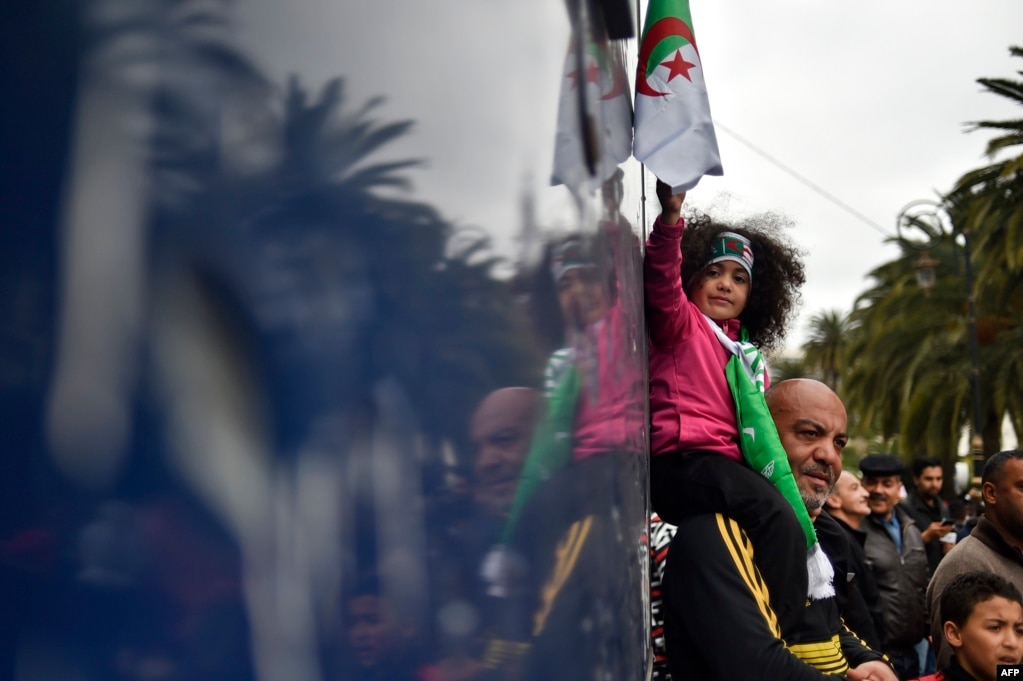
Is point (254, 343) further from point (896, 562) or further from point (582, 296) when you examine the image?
point (896, 562)

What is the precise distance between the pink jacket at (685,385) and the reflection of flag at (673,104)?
400 millimetres

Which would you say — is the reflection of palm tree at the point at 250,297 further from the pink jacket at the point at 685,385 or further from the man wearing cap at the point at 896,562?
the man wearing cap at the point at 896,562

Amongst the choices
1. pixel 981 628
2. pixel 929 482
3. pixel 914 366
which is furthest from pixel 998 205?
pixel 981 628

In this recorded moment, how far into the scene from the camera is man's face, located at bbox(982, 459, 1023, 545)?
416 cm

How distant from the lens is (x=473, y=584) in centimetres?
56

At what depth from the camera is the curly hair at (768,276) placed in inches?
107

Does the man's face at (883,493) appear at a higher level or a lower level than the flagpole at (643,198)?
lower

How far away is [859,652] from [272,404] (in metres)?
2.28

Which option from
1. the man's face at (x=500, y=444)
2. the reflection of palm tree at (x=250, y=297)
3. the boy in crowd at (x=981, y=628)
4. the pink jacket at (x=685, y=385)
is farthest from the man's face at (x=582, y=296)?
the boy in crowd at (x=981, y=628)

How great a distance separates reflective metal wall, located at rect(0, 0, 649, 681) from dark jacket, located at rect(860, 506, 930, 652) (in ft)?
18.4

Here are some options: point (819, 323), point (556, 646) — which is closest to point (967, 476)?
point (819, 323)

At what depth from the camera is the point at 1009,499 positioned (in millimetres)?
4203

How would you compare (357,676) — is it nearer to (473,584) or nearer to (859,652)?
(473,584)

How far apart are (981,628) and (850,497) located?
2.01 metres
